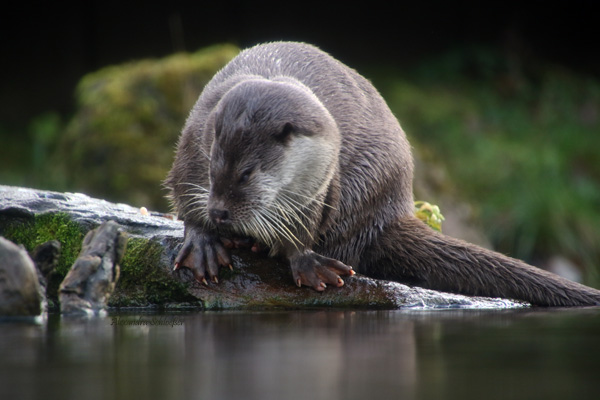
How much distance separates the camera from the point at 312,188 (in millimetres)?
2951

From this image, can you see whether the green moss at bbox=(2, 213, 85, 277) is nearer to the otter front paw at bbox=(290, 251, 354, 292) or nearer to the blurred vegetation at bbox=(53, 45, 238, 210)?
the otter front paw at bbox=(290, 251, 354, 292)

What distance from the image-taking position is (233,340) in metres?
2.09

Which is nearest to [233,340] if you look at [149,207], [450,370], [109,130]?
[450,370]

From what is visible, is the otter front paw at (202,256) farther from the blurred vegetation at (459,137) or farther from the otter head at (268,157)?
the blurred vegetation at (459,137)

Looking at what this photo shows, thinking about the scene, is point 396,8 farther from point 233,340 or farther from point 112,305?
point 233,340

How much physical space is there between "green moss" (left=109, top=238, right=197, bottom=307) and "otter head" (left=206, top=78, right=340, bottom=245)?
0.35 m

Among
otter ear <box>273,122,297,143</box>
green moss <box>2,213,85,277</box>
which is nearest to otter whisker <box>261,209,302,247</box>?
otter ear <box>273,122,297,143</box>

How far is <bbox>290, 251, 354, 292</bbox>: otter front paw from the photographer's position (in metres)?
2.93

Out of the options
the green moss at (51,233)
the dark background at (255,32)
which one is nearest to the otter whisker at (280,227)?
the green moss at (51,233)

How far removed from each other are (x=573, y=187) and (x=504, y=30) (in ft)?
7.29

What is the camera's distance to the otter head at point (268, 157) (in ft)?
8.97

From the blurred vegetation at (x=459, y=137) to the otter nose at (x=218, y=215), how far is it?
8.77 ft

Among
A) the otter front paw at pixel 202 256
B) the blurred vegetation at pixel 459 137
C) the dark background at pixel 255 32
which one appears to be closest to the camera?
the otter front paw at pixel 202 256

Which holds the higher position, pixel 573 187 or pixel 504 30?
pixel 504 30
